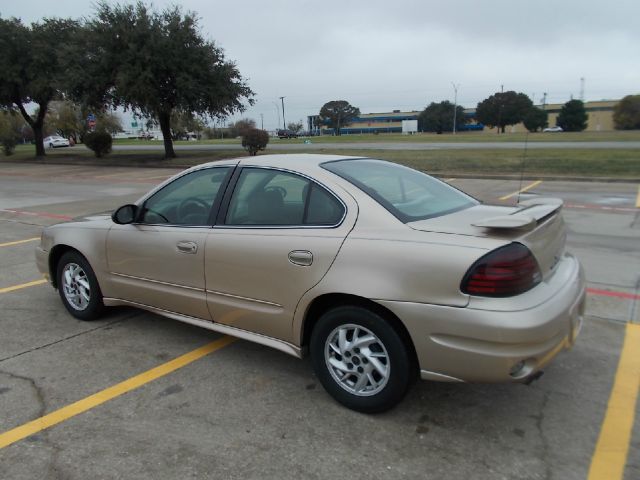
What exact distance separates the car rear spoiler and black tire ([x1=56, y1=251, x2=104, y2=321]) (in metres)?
3.38

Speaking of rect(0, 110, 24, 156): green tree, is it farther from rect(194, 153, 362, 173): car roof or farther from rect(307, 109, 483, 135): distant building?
rect(307, 109, 483, 135): distant building

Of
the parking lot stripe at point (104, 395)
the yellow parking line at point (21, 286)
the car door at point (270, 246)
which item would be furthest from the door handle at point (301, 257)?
the yellow parking line at point (21, 286)

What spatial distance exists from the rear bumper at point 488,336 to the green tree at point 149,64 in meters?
23.8

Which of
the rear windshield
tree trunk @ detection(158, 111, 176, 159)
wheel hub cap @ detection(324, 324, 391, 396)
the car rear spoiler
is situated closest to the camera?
the car rear spoiler

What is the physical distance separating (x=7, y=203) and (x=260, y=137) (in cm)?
1500

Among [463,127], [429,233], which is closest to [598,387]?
[429,233]

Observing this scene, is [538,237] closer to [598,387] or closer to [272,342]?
[598,387]

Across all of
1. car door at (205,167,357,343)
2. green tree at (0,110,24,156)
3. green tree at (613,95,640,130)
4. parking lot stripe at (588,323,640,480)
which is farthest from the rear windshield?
green tree at (613,95,640,130)

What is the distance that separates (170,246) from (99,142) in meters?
30.0

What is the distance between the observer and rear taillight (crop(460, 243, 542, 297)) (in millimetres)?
2674

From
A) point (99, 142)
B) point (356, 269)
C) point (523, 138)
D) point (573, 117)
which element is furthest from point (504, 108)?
point (356, 269)

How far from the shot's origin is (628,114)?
76312 millimetres

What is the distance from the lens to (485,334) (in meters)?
2.64

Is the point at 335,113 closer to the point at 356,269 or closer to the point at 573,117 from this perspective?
the point at 573,117
